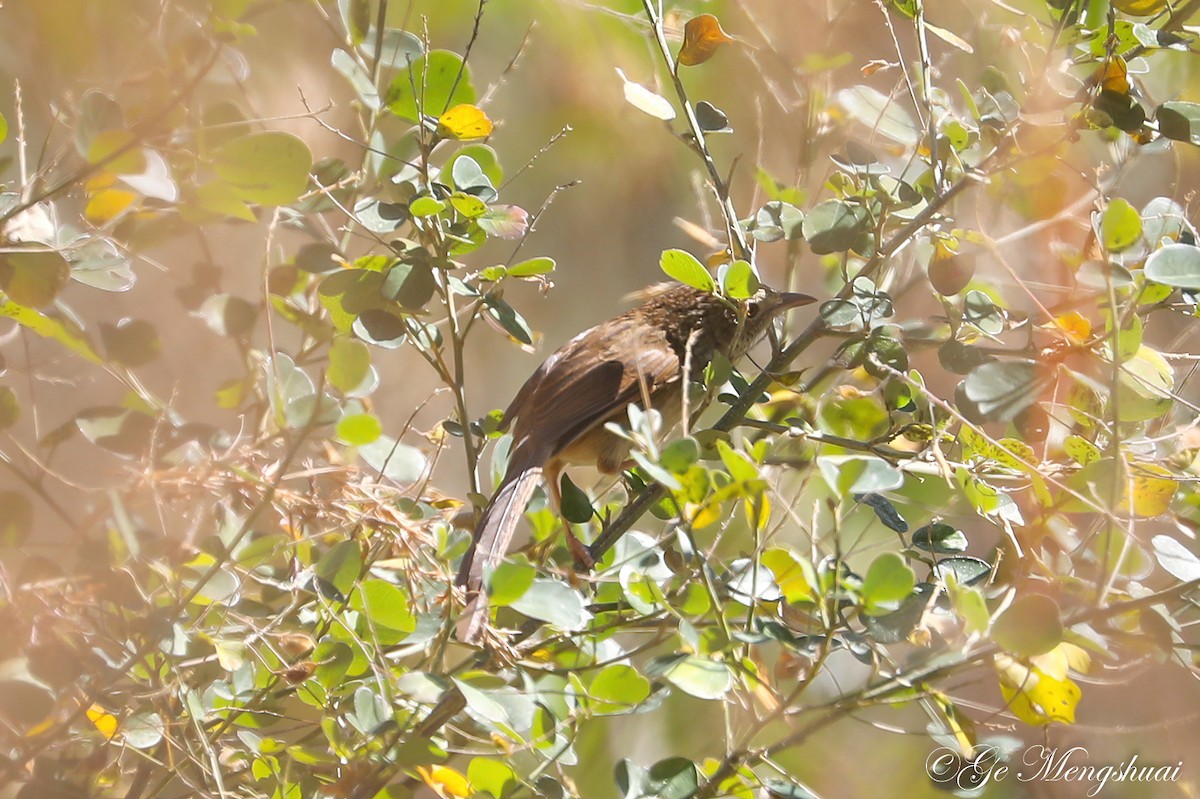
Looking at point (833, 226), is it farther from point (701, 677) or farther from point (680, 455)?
point (701, 677)

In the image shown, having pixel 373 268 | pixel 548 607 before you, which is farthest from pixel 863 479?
pixel 373 268

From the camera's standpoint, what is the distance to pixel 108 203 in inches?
82.4

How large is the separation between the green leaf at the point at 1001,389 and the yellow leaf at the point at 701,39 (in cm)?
94

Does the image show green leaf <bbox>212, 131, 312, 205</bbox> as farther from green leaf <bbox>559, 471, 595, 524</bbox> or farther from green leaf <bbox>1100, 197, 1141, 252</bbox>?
green leaf <bbox>1100, 197, 1141, 252</bbox>

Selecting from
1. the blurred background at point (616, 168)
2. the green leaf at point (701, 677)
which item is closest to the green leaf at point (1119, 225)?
the blurred background at point (616, 168)

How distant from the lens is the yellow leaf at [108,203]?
6.82 ft

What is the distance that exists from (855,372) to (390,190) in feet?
4.27

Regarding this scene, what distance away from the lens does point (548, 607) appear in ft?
5.41

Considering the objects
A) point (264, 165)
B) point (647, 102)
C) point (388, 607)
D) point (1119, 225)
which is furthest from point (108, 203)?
point (1119, 225)

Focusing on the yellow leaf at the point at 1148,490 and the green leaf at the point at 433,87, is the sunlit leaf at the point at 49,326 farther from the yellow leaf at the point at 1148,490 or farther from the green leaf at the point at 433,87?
the yellow leaf at the point at 1148,490

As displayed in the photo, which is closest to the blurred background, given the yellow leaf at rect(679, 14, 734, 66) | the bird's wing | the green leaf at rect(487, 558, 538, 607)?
the bird's wing

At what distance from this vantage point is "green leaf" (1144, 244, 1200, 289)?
1729mm

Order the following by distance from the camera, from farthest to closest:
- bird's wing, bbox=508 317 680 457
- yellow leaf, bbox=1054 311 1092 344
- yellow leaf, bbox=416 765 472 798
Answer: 1. bird's wing, bbox=508 317 680 457
2. yellow leaf, bbox=1054 311 1092 344
3. yellow leaf, bbox=416 765 472 798

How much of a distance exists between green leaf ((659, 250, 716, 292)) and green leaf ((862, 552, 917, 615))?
2.76ft
